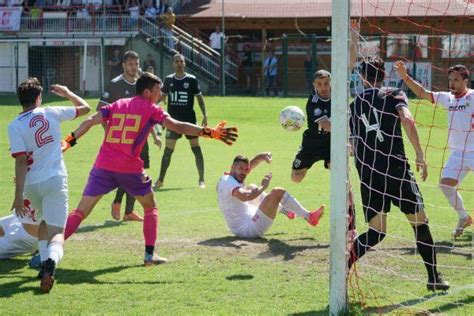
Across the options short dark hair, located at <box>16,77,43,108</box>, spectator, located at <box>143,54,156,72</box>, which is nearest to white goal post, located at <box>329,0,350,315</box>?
short dark hair, located at <box>16,77,43,108</box>

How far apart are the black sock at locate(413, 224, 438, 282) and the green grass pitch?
7.8 inches

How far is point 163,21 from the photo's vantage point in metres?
36.3

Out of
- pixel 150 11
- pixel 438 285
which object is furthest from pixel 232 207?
pixel 150 11

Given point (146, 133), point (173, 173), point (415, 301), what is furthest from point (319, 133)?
point (173, 173)

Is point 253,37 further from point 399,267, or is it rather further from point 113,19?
point 399,267

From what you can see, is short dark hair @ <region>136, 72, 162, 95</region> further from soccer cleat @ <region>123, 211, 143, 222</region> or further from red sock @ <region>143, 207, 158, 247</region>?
soccer cleat @ <region>123, 211, 143, 222</region>

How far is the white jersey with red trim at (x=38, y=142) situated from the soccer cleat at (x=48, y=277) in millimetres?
780

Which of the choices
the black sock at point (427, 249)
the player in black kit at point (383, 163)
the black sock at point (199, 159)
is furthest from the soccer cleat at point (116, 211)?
the black sock at point (427, 249)

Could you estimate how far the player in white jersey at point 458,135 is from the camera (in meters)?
9.46

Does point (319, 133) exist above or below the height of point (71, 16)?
below

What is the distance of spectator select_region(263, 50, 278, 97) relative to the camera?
112 ft

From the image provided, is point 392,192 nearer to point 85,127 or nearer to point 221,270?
point 221,270

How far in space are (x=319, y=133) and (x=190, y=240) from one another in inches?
81.3

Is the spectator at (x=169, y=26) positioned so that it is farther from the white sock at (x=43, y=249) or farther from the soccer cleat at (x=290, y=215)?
the white sock at (x=43, y=249)
